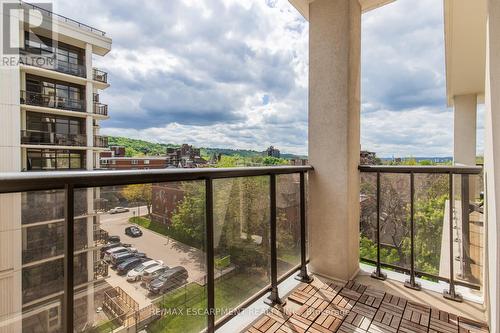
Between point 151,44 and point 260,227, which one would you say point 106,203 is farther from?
point 151,44

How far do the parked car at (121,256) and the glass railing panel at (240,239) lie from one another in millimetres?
534

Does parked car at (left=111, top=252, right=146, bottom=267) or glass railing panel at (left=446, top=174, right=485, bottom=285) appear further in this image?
glass railing panel at (left=446, top=174, right=485, bottom=285)

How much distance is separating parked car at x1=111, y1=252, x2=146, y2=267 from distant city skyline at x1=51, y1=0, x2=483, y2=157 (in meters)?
1.61

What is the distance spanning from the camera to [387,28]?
11.9 ft

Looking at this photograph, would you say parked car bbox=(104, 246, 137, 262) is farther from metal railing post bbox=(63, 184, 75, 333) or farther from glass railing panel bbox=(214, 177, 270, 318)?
glass railing panel bbox=(214, 177, 270, 318)

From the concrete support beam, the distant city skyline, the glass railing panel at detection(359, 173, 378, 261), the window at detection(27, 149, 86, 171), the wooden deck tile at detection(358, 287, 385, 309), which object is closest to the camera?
the window at detection(27, 149, 86, 171)

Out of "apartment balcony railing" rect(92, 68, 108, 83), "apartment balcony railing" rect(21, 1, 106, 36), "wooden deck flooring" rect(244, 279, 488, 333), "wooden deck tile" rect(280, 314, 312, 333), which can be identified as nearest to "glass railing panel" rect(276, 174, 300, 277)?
"wooden deck flooring" rect(244, 279, 488, 333)

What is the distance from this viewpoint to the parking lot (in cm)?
105

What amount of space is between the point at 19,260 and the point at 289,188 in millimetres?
1858

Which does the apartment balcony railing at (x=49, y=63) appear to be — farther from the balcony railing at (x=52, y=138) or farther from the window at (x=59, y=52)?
the balcony railing at (x=52, y=138)

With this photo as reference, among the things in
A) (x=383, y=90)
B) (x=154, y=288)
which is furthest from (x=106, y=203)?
(x=383, y=90)

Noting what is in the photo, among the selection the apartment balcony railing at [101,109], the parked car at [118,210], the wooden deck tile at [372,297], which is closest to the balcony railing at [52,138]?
the apartment balcony railing at [101,109]

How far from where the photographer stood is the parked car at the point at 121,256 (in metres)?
1.07

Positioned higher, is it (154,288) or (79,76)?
(79,76)
